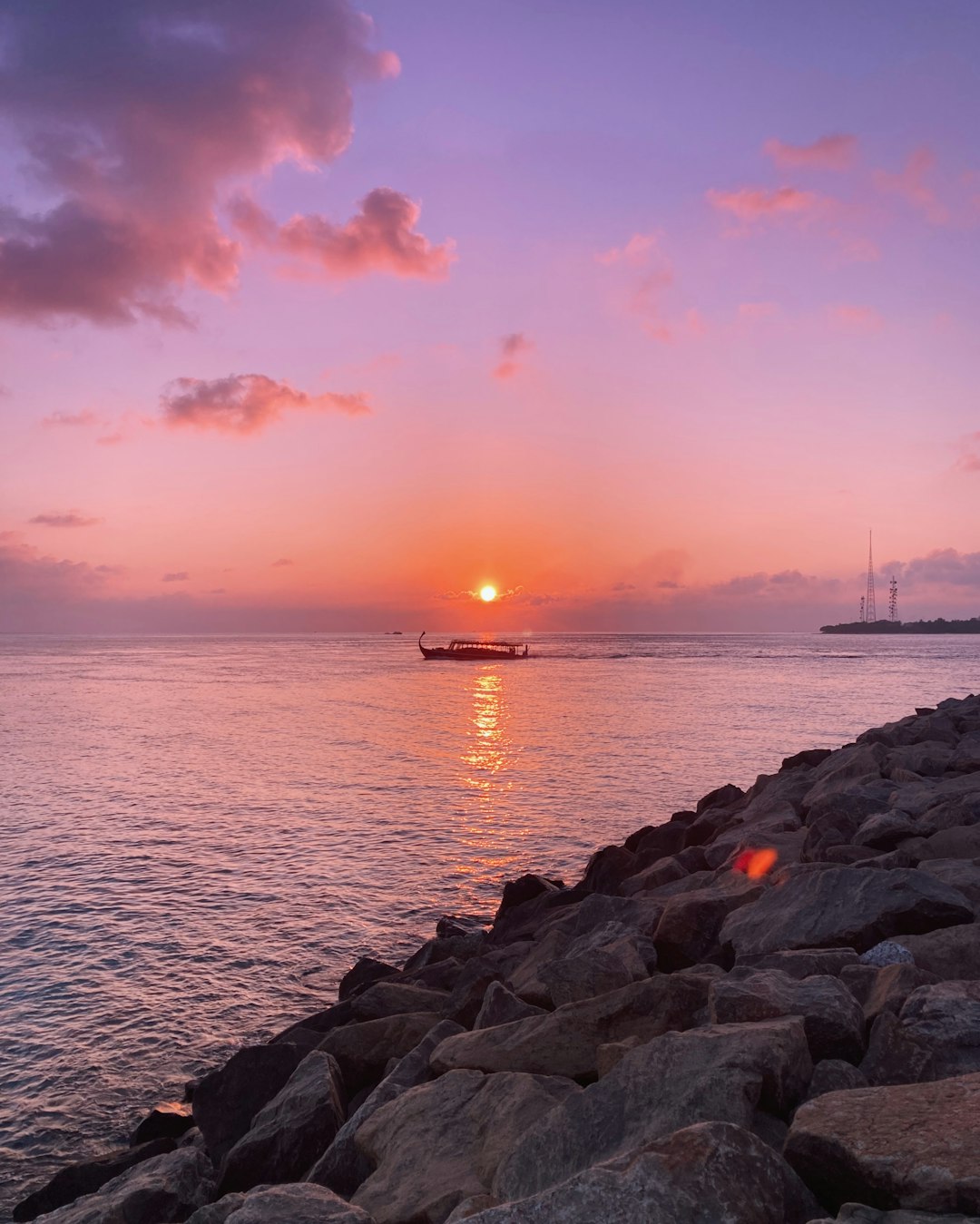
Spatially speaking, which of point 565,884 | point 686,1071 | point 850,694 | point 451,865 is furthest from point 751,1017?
point 850,694

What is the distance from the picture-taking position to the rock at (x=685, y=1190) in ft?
9.98

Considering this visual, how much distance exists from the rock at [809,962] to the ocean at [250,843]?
607cm

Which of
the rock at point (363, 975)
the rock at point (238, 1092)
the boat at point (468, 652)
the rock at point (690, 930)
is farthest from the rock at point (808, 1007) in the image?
the boat at point (468, 652)

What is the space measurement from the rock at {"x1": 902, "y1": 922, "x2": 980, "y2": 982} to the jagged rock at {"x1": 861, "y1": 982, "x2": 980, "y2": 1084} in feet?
3.16

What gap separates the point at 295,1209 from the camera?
3.98 metres

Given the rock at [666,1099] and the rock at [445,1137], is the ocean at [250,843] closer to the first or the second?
the rock at [445,1137]

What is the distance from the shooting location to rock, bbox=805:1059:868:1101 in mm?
4156

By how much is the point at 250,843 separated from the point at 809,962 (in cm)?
1406

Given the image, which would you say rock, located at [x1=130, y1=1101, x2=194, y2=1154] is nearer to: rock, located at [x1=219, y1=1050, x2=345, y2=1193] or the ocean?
the ocean

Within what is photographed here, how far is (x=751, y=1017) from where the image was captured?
470cm

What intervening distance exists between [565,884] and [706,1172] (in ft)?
40.2

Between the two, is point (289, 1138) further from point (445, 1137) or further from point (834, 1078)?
point (834, 1078)

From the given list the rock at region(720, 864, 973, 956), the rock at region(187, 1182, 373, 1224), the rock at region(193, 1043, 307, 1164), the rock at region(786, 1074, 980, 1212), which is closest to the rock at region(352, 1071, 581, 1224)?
the rock at region(187, 1182, 373, 1224)

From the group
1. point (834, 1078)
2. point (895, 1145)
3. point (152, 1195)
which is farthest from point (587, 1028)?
Answer: point (152, 1195)
